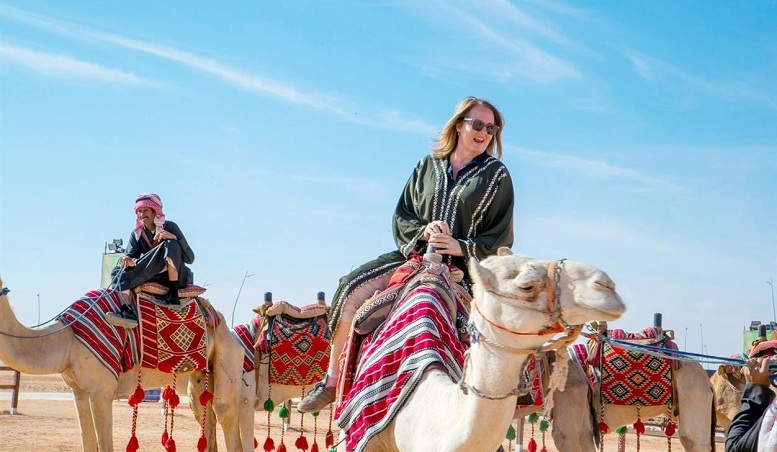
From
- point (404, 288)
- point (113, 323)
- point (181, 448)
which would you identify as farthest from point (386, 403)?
point (181, 448)

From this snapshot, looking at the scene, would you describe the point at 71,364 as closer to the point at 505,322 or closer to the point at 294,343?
the point at 294,343

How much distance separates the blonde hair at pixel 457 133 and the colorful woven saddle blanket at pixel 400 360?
1.14 metres

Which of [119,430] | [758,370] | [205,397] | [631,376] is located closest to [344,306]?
[758,370]

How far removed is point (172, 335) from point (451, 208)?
539cm

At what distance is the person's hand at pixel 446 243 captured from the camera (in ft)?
18.1

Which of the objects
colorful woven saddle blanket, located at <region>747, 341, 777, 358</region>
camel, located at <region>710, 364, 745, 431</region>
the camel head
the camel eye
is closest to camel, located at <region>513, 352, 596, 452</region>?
camel, located at <region>710, 364, 745, 431</region>

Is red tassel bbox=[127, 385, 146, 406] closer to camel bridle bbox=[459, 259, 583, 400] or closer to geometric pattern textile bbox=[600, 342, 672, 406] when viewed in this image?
geometric pattern textile bbox=[600, 342, 672, 406]

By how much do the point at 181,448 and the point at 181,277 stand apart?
6.00 metres

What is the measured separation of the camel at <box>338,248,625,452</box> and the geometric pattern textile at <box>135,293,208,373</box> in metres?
6.58

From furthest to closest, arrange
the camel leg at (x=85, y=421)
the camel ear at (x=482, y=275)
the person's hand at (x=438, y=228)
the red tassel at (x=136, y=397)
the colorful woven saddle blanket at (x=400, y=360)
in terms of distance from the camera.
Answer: the red tassel at (x=136, y=397) → the camel leg at (x=85, y=421) → the person's hand at (x=438, y=228) → the colorful woven saddle blanket at (x=400, y=360) → the camel ear at (x=482, y=275)

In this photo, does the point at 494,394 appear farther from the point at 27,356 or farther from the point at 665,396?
the point at 665,396

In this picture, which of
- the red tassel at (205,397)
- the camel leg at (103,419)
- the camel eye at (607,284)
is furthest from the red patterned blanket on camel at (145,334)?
the camel eye at (607,284)

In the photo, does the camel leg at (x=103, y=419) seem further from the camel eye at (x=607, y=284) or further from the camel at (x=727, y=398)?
the camel at (x=727, y=398)

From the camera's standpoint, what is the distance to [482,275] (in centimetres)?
383
